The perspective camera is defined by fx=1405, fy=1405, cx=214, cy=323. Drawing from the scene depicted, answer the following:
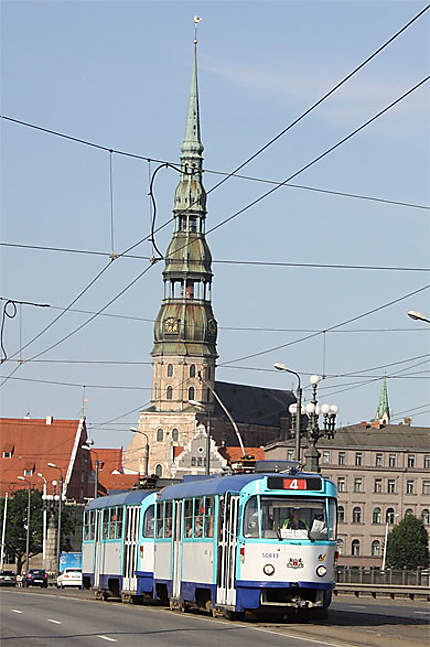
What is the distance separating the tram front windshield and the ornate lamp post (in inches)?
555

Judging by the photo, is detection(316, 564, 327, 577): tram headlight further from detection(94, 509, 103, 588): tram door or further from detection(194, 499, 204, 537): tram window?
detection(94, 509, 103, 588): tram door

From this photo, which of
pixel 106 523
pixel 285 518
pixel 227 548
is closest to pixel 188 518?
pixel 227 548

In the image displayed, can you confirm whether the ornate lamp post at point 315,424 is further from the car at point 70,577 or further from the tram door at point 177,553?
the car at point 70,577

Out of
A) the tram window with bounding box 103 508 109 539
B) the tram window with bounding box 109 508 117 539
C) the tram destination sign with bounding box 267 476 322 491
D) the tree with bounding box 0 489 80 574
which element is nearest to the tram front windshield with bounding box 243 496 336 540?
the tram destination sign with bounding box 267 476 322 491

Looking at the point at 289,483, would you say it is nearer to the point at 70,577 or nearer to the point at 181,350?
the point at 70,577

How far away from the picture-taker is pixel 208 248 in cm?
17638

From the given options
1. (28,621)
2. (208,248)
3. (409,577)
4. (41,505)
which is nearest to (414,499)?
(41,505)

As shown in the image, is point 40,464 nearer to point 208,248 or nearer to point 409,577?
point 208,248

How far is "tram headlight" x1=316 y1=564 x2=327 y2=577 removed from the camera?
985 inches

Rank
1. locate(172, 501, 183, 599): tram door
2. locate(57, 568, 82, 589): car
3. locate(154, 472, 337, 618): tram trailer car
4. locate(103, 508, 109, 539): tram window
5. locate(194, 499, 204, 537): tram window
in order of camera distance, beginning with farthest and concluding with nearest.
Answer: locate(57, 568, 82, 589): car, locate(103, 508, 109, 539): tram window, locate(172, 501, 183, 599): tram door, locate(194, 499, 204, 537): tram window, locate(154, 472, 337, 618): tram trailer car

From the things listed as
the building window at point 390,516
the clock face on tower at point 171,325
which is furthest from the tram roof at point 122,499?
the clock face on tower at point 171,325

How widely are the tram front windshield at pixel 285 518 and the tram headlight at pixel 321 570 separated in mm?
516

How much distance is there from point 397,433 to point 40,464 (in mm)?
38596

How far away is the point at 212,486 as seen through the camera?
90.0ft
